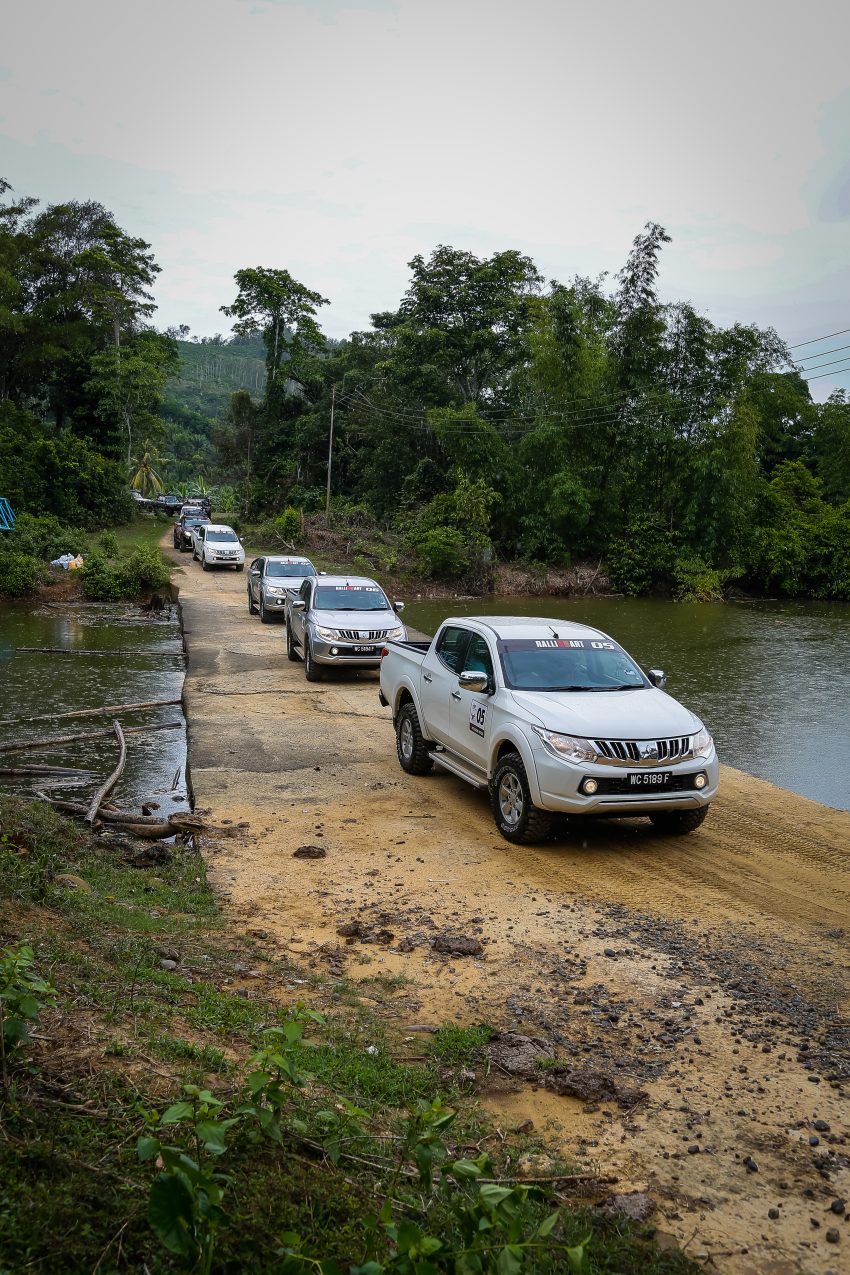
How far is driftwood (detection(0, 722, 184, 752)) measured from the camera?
11375 mm

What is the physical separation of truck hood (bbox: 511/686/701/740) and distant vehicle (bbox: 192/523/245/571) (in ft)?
→ 102

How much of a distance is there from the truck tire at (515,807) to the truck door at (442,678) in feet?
4.16

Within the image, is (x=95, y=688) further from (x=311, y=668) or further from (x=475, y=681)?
(x=475, y=681)

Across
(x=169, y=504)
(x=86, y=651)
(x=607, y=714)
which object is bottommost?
(x=86, y=651)

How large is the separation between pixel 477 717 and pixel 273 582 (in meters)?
16.6

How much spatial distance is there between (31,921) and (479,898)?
10.1 ft

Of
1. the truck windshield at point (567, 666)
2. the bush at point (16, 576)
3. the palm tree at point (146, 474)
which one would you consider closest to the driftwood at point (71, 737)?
the truck windshield at point (567, 666)

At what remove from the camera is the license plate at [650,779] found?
762 cm

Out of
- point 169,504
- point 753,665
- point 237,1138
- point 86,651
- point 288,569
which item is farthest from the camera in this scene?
point 169,504

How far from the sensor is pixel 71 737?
1206 cm

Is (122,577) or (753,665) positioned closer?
(753,665)

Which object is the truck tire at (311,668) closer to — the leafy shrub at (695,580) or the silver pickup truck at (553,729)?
the silver pickup truck at (553,729)

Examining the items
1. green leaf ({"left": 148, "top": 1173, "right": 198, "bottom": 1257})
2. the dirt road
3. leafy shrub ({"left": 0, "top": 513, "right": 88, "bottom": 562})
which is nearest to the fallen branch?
the dirt road

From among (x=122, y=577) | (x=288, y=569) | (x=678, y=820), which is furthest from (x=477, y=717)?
(x=122, y=577)
